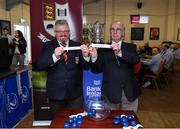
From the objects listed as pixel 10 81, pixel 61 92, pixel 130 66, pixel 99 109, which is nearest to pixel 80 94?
pixel 61 92

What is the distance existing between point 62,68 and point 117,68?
1.70ft

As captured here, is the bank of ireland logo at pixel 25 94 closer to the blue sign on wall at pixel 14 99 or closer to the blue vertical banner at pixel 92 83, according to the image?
the blue sign on wall at pixel 14 99

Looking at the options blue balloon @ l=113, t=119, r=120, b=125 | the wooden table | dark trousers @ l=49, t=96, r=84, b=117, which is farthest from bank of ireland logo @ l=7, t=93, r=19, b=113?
blue balloon @ l=113, t=119, r=120, b=125

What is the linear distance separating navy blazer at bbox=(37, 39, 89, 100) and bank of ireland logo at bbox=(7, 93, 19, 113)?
4.02 ft

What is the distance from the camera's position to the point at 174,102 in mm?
4812

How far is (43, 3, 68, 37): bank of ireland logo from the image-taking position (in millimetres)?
3057

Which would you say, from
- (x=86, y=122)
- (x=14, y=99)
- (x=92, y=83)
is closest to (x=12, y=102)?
(x=14, y=99)

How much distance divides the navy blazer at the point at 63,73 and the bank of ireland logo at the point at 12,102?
123 cm

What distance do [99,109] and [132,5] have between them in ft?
33.4

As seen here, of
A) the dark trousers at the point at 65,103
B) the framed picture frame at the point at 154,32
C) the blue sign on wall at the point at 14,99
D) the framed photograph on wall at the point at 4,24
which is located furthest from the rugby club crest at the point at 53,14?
the framed picture frame at the point at 154,32

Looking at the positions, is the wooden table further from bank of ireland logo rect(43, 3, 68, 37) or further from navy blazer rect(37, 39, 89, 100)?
bank of ireland logo rect(43, 3, 68, 37)

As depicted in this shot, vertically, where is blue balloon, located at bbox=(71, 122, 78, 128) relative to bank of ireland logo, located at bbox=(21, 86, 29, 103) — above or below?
above

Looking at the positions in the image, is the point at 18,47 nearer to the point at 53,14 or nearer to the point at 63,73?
the point at 53,14

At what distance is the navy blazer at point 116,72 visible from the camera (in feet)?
7.23
